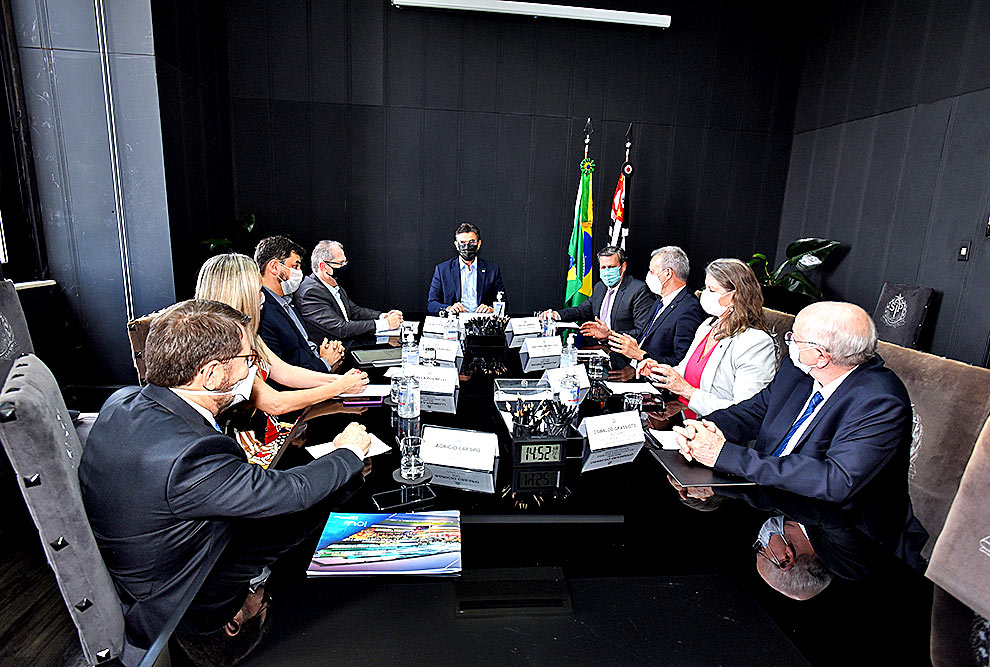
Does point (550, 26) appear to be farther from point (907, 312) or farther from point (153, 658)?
point (153, 658)

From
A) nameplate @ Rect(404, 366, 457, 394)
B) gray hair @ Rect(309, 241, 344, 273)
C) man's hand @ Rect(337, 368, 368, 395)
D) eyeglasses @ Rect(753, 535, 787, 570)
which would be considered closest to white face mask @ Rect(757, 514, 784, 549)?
eyeglasses @ Rect(753, 535, 787, 570)

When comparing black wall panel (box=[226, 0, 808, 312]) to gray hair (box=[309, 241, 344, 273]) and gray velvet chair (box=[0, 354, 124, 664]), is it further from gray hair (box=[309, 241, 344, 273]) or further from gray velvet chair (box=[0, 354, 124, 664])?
gray velvet chair (box=[0, 354, 124, 664])

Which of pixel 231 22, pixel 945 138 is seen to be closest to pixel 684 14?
pixel 945 138

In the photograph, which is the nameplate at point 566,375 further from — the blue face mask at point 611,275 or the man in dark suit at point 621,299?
the blue face mask at point 611,275

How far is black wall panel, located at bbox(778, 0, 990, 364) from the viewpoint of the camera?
358 centimetres

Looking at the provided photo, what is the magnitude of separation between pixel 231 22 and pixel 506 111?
266 cm

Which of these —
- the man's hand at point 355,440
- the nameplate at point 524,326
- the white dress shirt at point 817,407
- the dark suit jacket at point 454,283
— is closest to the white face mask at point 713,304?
the white dress shirt at point 817,407

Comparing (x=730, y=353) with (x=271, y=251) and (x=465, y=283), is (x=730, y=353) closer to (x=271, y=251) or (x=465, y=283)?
(x=271, y=251)

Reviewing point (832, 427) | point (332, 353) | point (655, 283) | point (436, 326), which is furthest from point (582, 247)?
point (832, 427)

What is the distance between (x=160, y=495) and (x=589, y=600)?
82cm

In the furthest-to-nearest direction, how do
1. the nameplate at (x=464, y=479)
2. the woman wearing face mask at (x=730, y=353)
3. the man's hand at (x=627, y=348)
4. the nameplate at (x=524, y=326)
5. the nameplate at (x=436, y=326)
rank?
the nameplate at (x=524, y=326)
the nameplate at (x=436, y=326)
the man's hand at (x=627, y=348)
the woman wearing face mask at (x=730, y=353)
the nameplate at (x=464, y=479)

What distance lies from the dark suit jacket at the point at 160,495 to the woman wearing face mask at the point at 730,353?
5.46 ft

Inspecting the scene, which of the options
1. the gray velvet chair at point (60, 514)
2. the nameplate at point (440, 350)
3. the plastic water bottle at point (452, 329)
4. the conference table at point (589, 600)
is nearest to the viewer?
the conference table at point (589, 600)

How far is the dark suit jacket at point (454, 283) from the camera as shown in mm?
4195
